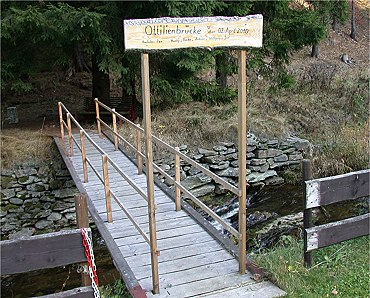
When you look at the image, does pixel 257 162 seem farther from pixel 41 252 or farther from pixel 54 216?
pixel 41 252

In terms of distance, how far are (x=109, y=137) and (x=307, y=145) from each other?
181 inches

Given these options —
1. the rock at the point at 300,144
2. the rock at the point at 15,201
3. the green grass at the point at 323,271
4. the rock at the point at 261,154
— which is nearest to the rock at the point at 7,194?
the rock at the point at 15,201

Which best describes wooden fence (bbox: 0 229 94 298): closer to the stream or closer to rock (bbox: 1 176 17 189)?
the stream

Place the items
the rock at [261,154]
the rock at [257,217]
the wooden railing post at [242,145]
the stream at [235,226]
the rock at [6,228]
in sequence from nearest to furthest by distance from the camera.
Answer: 1. the wooden railing post at [242,145]
2. the stream at [235,226]
3. the rock at [257,217]
4. the rock at [6,228]
5. the rock at [261,154]

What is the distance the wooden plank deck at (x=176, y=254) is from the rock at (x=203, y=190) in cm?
250

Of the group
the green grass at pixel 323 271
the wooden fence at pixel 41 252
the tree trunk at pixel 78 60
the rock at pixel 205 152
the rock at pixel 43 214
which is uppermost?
the tree trunk at pixel 78 60

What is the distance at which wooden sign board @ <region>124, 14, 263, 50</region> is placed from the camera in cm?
344

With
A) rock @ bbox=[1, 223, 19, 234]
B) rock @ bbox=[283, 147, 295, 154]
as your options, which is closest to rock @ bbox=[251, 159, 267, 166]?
rock @ bbox=[283, 147, 295, 154]

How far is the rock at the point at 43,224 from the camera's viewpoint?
824 centimetres

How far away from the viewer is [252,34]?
376cm

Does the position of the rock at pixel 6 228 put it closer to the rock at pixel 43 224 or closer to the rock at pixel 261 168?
the rock at pixel 43 224

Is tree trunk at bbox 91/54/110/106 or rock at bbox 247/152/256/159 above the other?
tree trunk at bbox 91/54/110/106

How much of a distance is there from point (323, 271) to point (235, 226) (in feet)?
11.5

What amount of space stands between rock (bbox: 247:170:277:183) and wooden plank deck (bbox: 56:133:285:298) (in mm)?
3548
